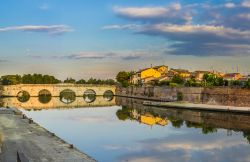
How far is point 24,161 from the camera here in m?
9.55

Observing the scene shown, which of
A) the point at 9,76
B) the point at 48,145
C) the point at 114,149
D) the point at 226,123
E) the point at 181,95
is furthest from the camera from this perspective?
the point at 9,76

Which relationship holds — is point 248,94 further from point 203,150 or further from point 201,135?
point 203,150

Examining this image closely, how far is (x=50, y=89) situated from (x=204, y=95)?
41079 millimetres

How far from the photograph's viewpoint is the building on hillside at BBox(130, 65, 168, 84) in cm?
8944

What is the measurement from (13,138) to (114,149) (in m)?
4.30

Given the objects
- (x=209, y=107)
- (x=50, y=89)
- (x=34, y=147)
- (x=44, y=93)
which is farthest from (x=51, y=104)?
(x=34, y=147)

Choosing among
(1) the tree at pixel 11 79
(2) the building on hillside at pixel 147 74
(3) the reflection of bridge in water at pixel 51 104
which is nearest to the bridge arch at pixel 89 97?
(3) the reflection of bridge in water at pixel 51 104

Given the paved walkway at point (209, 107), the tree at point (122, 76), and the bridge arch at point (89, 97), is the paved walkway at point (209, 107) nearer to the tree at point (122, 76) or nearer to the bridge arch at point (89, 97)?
the bridge arch at point (89, 97)

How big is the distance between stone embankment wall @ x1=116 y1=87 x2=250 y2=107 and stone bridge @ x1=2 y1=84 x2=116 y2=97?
18234 millimetres

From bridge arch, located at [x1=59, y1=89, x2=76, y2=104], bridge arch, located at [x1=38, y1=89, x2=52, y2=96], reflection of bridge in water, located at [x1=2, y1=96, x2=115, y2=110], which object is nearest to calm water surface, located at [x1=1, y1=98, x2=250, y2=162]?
reflection of bridge in water, located at [x1=2, y1=96, x2=115, y2=110]

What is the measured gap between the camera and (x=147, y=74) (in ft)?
302

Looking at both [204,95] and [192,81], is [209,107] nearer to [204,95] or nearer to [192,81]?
[204,95]

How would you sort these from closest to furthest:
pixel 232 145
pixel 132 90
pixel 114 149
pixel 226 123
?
pixel 114 149 < pixel 232 145 < pixel 226 123 < pixel 132 90

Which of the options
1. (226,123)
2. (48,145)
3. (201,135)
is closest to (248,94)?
(226,123)
